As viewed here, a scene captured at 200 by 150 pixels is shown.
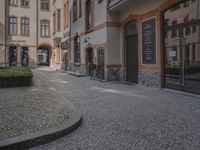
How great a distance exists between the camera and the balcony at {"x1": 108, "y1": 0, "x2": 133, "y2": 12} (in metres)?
12.5

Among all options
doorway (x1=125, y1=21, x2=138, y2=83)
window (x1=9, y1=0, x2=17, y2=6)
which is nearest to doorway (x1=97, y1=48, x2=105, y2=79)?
doorway (x1=125, y1=21, x2=138, y2=83)

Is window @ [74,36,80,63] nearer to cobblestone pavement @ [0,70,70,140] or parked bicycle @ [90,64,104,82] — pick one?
parked bicycle @ [90,64,104,82]

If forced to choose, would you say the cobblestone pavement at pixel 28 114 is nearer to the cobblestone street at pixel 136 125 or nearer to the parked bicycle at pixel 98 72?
the cobblestone street at pixel 136 125

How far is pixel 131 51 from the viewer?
13711 millimetres

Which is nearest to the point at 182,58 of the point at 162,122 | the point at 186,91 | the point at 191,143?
the point at 186,91

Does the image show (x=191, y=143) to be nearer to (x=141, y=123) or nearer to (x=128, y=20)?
(x=141, y=123)

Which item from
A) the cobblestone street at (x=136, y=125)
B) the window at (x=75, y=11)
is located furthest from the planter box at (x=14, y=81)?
the window at (x=75, y=11)


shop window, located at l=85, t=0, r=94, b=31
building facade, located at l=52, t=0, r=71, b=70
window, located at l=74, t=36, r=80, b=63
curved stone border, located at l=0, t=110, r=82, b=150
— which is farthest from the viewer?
building facade, located at l=52, t=0, r=71, b=70

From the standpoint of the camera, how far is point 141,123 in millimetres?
5676

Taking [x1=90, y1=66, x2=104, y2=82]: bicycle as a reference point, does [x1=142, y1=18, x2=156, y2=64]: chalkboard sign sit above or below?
above

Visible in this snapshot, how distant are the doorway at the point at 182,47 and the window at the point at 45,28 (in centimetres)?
2789

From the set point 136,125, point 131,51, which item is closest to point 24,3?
point 131,51

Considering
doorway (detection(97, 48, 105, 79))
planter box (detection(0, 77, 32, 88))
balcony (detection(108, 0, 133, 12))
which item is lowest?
planter box (detection(0, 77, 32, 88))

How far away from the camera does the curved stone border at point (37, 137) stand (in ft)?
13.7
